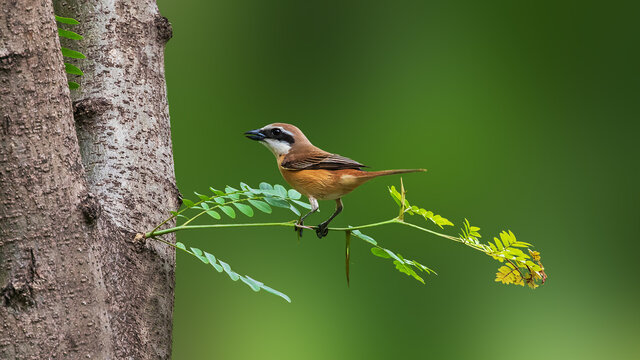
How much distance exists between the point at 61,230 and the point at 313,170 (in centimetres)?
44

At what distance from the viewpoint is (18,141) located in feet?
2.36

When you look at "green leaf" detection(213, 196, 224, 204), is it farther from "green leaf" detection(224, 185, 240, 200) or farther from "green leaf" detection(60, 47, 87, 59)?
"green leaf" detection(60, 47, 87, 59)

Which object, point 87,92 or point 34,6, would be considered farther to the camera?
point 87,92

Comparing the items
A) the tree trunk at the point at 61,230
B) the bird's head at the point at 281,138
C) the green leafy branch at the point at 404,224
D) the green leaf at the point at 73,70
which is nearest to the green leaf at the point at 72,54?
the green leaf at the point at 73,70

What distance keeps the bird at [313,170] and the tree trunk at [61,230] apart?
0.23 meters

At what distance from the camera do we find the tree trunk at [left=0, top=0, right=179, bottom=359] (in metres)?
0.72

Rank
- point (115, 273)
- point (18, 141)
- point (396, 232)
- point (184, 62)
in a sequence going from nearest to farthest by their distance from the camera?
point (18, 141)
point (115, 273)
point (396, 232)
point (184, 62)

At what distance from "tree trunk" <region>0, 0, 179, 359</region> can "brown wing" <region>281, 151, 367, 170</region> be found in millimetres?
260

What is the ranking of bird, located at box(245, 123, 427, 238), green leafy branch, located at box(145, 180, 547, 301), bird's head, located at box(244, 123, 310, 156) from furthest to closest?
bird's head, located at box(244, 123, 310, 156), bird, located at box(245, 123, 427, 238), green leafy branch, located at box(145, 180, 547, 301)

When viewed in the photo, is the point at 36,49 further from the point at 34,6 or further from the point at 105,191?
Result: the point at 105,191

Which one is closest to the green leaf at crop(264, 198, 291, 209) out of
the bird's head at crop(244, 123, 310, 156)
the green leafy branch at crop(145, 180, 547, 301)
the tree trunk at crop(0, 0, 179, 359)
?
the green leafy branch at crop(145, 180, 547, 301)

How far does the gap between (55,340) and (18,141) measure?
0.21 m

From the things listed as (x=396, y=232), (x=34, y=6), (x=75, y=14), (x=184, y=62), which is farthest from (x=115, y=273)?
(x=184, y=62)

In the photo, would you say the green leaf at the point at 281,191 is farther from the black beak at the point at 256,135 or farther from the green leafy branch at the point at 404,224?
the black beak at the point at 256,135
